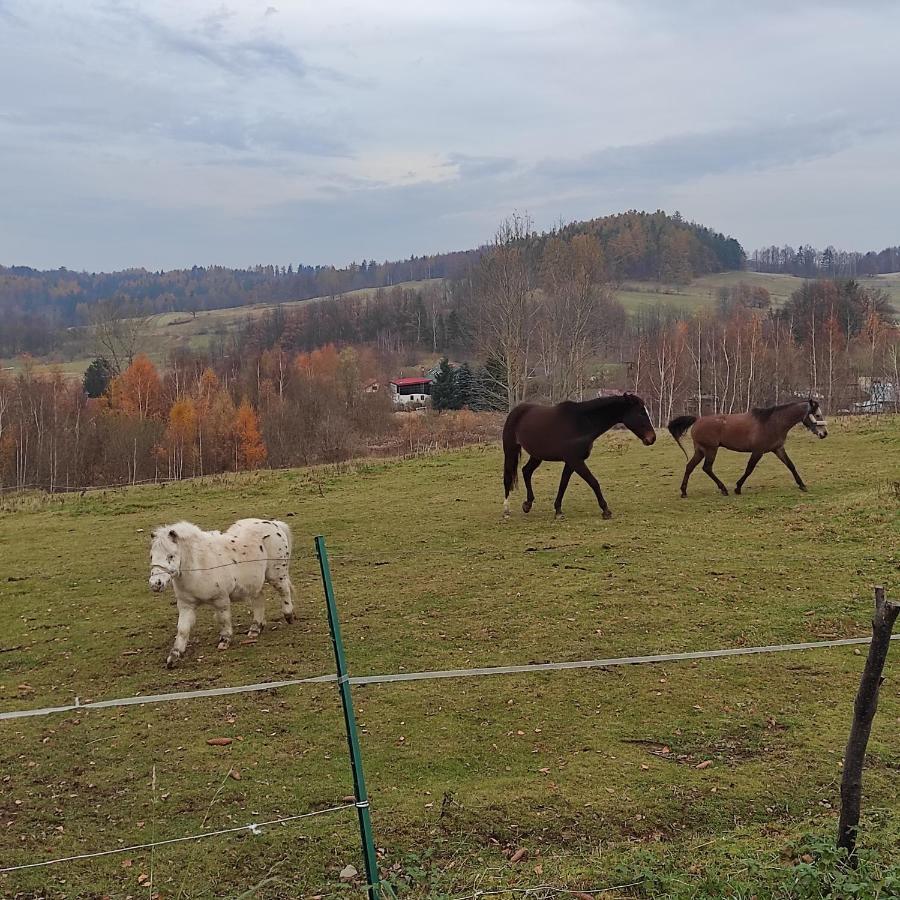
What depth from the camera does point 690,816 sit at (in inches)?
160

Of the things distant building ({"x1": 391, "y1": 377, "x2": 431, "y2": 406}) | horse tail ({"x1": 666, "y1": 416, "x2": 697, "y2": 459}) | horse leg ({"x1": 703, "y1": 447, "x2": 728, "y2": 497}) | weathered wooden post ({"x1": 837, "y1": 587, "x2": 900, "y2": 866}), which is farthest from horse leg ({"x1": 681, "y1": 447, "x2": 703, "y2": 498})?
distant building ({"x1": 391, "y1": 377, "x2": 431, "y2": 406})

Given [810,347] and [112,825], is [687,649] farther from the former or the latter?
[810,347]

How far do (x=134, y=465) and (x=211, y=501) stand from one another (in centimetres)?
2652

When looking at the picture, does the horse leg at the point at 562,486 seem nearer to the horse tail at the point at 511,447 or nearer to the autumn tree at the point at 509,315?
the horse tail at the point at 511,447

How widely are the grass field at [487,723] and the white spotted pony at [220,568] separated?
282 mm

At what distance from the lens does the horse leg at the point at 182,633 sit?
264 inches

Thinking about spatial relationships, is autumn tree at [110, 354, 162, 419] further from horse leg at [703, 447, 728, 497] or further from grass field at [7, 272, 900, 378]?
horse leg at [703, 447, 728, 497]

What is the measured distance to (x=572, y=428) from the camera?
1194 centimetres

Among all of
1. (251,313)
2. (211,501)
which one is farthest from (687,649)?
(251,313)

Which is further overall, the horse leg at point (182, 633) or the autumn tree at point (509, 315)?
the autumn tree at point (509, 315)

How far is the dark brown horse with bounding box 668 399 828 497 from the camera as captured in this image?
12.7 metres

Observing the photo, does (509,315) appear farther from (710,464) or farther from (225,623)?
(225,623)

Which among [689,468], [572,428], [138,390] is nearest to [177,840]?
[572,428]

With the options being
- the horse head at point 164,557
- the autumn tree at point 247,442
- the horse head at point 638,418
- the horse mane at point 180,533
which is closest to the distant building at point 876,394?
the horse head at point 638,418
